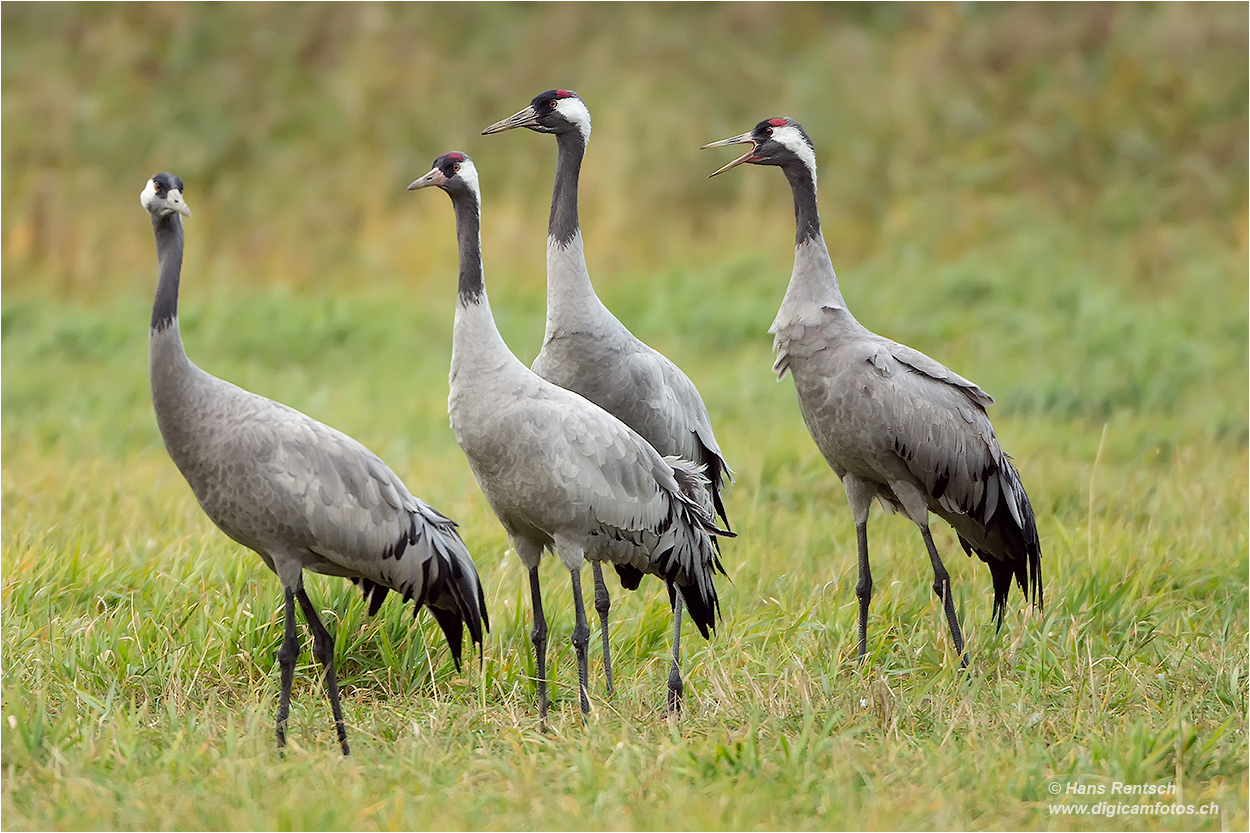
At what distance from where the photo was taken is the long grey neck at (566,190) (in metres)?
4.69

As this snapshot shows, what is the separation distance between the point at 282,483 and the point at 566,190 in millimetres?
1536

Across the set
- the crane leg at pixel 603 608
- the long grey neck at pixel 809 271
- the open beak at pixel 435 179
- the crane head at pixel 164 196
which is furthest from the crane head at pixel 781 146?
the crane head at pixel 164 196

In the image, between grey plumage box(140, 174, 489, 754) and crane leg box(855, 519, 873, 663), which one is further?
crane leg box(855, 519, 873, 663)

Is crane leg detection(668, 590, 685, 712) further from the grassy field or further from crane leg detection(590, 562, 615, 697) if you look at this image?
crane leg detection(590, 562, 615, 697)

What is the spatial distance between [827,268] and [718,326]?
202 inches

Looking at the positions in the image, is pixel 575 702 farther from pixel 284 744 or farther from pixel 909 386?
pixel 909 386

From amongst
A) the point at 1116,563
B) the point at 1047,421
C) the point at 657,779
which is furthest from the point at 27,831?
the point at 1047,421

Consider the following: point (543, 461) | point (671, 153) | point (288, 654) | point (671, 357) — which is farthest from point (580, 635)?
point (671, 153)

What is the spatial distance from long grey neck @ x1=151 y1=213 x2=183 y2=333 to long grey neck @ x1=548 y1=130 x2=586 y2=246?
4.11 feet

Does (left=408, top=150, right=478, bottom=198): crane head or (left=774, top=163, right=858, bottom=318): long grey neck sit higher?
(left=408, top=150, right=478, bottom=198): crane head

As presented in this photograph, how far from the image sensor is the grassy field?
3.73m

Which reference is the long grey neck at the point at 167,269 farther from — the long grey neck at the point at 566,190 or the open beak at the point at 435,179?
A: the long grey neck at the point at 566,190

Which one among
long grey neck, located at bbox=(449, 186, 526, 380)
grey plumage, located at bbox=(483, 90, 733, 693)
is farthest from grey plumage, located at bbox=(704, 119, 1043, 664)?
long grey neck, located at bbox=(449, 186, 526, 380)

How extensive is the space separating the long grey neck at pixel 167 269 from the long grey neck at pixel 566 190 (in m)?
1.25
